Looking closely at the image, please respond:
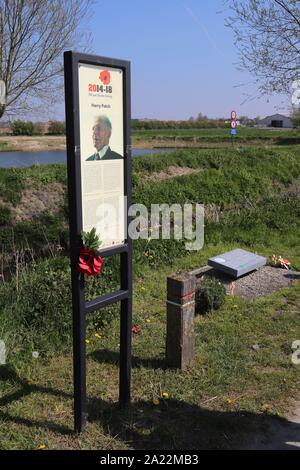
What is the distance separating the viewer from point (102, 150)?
324 cm

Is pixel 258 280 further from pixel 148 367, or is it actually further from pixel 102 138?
pixel 102 138

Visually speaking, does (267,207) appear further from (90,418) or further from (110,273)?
(90,418)

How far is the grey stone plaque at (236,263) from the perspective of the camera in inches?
263

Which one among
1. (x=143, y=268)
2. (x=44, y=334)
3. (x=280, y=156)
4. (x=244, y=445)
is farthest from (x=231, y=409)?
(x=280, y=156)

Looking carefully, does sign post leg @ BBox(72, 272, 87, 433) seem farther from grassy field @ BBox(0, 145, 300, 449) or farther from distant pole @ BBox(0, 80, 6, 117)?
distant pole @ BBox(0, 80, 6, 117)

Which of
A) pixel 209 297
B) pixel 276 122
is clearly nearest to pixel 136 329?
pixel 209 297

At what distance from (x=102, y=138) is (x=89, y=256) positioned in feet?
2.67

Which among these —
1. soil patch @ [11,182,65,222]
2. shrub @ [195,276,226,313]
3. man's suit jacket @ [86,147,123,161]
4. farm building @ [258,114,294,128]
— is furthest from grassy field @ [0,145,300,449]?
farm building @ [258,114,294,128]

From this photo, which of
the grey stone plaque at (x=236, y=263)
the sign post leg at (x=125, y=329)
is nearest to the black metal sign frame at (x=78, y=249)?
the sign post leg at (x=125, y=329)

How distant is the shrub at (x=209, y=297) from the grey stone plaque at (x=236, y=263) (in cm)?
98

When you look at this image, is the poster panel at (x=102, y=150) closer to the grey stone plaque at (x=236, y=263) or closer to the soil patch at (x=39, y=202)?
the grey stone plaque at (x=236, y=263)

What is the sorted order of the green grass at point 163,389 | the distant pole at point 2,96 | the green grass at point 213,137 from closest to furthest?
the green grass at point 163,389 < the distant pole at point 2,96 < the green grass at point 213,137

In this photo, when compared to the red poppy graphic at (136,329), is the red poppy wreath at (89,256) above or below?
above

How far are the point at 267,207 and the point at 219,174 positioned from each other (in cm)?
361
